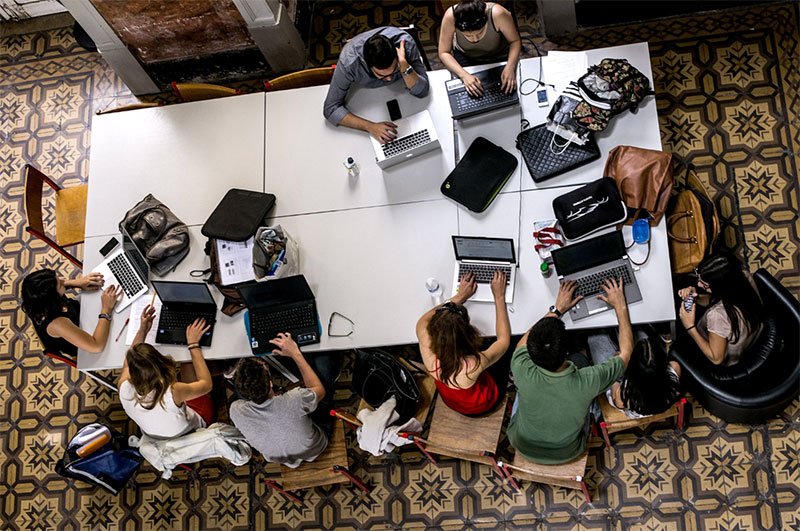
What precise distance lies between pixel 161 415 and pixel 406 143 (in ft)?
6.82

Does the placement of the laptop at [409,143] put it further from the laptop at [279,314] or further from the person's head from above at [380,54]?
the laptop at [279,314]

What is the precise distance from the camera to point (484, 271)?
365 centimetres

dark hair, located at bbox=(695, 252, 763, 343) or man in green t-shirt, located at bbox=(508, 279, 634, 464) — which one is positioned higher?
dark hair, located at bbox=(695, 252, 763, 343)

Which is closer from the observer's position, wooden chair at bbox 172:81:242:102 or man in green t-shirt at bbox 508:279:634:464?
man in green t-shirt at bbox 508:279:634:464

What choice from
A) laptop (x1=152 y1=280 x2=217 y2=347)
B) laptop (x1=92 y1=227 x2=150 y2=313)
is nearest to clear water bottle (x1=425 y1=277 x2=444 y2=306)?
laptop (x1=152 y1=280 x2=217 y2=347)

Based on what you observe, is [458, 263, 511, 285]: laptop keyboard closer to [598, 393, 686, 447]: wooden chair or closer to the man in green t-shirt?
the man in green t-shirt

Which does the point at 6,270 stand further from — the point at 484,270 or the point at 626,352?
the point at 626,352

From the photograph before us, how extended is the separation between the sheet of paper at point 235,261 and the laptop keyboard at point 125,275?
0.57 m

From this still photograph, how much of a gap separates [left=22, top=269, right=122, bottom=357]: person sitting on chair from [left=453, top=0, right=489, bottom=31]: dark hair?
257 cm

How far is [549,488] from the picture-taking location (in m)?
4.05

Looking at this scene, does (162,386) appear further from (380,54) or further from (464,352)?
(380,54)

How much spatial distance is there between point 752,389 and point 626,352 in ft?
2.46

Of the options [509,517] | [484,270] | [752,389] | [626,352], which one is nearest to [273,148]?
[484,270]

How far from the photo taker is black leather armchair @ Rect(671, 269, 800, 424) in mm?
3441
